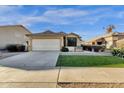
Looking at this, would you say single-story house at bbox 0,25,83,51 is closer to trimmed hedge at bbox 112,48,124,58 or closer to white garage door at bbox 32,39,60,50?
white garage door at bbox 32,39,60,50

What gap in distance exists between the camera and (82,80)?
631cm

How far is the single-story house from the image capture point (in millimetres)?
16500

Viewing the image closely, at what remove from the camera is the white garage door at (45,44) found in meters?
22.6

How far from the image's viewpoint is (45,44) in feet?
75.4

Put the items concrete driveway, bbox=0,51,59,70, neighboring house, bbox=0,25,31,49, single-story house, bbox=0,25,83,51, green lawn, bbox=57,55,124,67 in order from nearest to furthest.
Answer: concrete driveway, bbox=0,51,59,70
green lawn, bbox=57,55,124,67
neighboring house, bbox=0,25,31,49
single-story house, bbox=0,25,83,51

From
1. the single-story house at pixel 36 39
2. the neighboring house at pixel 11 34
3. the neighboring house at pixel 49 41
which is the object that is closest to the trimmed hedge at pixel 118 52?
the single-story house at pixel 36 39

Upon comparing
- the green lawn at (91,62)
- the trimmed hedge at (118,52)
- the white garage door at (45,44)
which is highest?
the white garage door at (45,44)

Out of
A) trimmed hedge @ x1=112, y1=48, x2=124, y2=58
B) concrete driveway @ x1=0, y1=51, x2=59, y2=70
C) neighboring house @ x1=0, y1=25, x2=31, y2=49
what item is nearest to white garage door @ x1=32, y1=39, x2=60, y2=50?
neighboring house @ x1=0, y1=25, x2=31, y2=49

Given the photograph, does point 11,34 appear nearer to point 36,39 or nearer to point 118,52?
point 36,39

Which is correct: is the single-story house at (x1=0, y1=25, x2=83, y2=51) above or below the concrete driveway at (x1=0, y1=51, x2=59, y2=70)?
above

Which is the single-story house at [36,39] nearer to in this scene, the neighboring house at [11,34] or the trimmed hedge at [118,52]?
the neighboring house at [11,34]

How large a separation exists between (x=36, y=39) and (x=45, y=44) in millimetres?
1337

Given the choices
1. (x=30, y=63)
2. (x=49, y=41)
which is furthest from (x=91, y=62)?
(x=49, y=41)
